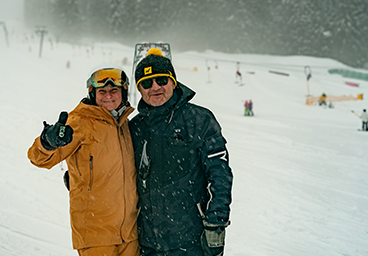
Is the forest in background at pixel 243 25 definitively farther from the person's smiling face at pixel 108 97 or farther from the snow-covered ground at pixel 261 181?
the person's smiling face at pixel 108 97

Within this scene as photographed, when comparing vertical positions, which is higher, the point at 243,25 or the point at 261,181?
the point at 243,25

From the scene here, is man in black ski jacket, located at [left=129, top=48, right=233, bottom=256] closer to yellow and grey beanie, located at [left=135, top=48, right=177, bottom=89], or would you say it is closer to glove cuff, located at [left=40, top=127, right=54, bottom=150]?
yellow and grey beanie, located at [left=135, top=48, right=177, bottom=89]

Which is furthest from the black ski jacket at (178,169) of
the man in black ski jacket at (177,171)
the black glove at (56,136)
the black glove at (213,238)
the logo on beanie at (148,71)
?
the black glove at (56,136)

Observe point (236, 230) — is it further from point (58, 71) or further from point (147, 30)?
point (147, 30)

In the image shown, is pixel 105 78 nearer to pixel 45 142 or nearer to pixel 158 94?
pixel 158 94

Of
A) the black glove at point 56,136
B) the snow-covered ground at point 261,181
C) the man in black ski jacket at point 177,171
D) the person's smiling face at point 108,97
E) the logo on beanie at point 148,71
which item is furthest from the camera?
the snow-covered ground at point 261,181

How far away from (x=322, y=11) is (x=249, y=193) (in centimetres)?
4782

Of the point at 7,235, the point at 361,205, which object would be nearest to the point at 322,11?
the point at 361,205

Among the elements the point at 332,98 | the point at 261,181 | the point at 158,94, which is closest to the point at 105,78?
the point at 158,94

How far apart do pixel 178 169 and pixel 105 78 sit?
0.98 metres

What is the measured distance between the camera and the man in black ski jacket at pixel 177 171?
2.09 m

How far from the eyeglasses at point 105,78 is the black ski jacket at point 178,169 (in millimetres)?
443

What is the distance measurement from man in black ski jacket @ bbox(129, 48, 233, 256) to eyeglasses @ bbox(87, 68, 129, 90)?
0.98 feet

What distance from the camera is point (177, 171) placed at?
7.23 feet
